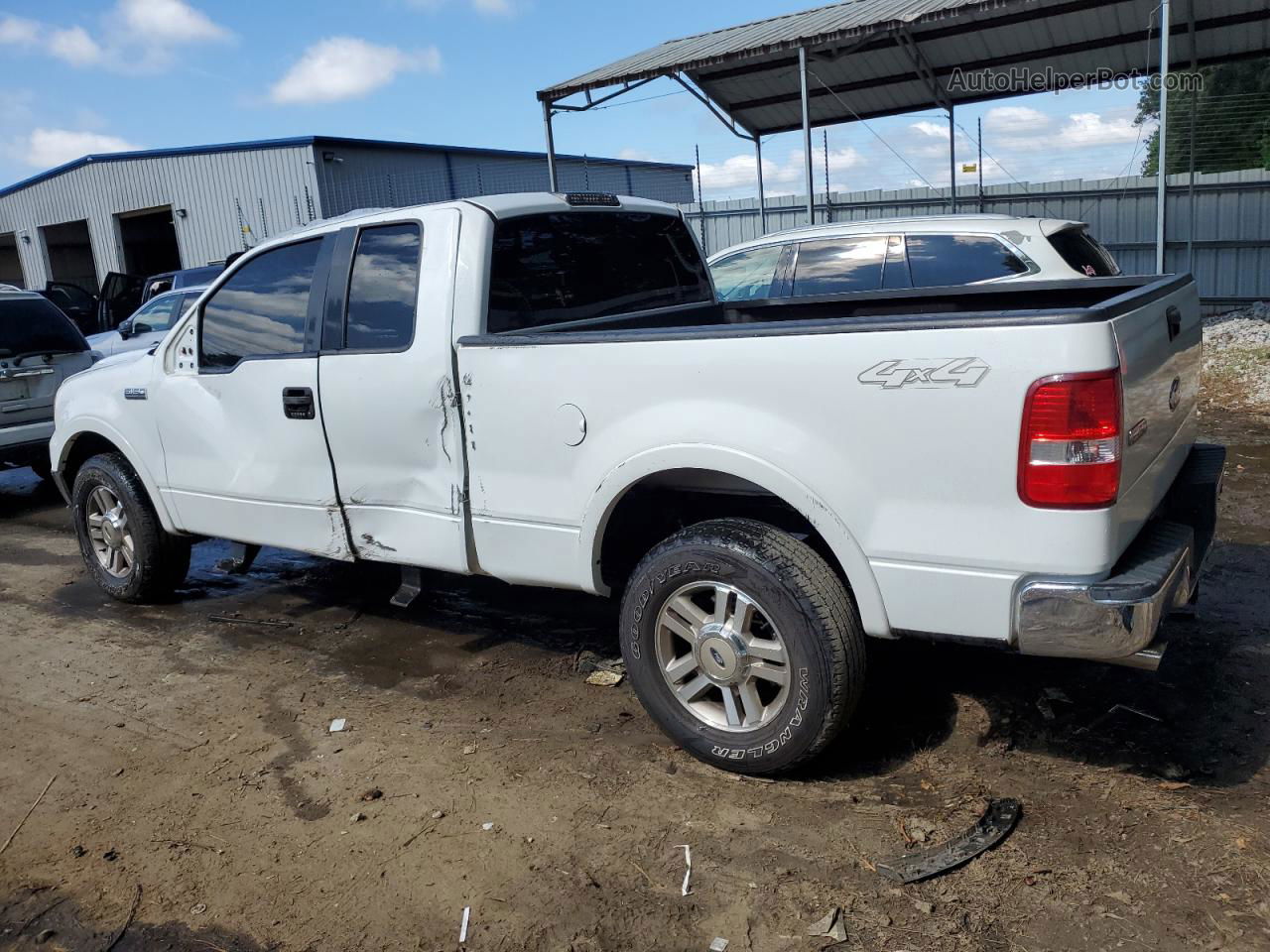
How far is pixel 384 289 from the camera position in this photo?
4270mm

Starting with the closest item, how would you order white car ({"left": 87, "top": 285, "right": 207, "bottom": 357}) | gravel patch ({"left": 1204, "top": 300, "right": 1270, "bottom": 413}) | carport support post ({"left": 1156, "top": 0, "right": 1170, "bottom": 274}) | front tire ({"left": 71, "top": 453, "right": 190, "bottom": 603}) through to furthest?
1. front tire ({"left": 71, "top": 453, "right": 190, "bottom": 603})
2. gravel patch ({"left": 1204, "top": 300, "right": 1270, "bottom": 413})
3. carport support post ({"left": 1156, "top": 0, "right": 1170, "bottom": 274})
4. white car ({"left": 87, "top": 285, "right": 207, "bottom": 357})

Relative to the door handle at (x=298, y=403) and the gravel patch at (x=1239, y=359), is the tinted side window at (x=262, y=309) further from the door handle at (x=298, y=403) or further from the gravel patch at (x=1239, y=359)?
the gravel patch at (x=1239, y=359)

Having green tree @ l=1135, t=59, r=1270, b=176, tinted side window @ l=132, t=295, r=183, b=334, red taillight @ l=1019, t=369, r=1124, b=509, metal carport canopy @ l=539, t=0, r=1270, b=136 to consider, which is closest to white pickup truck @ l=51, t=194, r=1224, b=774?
red taillight @ l=1019, t=369, r=1124, b=509

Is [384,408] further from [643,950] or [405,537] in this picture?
[643,950]

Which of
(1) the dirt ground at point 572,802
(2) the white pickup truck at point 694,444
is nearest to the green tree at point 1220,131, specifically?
(2) the white pickup truck at point 694,444

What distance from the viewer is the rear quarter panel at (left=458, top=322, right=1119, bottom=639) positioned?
2.80 m

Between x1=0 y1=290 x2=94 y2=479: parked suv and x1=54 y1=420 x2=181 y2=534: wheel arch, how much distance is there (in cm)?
308

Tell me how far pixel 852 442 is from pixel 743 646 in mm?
800

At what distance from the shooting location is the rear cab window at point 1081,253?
23.8 ft

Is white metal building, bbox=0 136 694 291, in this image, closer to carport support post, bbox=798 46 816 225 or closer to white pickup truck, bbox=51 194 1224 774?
carport support post, bbox=798 46 816 225

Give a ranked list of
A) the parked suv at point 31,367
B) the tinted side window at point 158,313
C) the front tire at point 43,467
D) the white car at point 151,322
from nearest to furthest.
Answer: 1. the parked suv at point 31,367
2. the front tire at point 43,467
3. the white car at point 151,322
4. the tinted side window at point 158,313

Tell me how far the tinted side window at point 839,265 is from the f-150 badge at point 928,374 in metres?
5.16

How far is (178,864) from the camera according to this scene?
3215 millimetres

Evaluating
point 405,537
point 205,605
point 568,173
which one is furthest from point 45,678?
point 568,173
